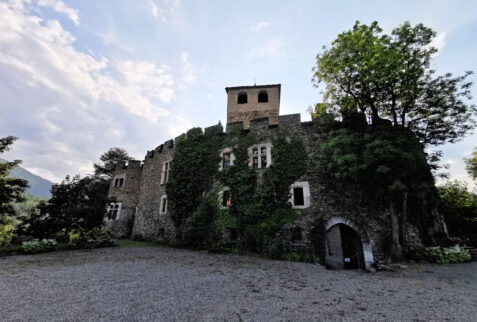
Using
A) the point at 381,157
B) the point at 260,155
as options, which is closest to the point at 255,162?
the point at 260,155

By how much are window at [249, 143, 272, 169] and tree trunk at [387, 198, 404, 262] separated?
679 cm

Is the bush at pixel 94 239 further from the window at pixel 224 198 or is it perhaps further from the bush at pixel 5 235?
the window at pixel 224 198

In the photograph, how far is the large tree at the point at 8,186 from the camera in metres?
10.6

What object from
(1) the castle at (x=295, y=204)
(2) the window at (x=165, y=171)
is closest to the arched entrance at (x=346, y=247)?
(1) the castle at (x=295, y=204)

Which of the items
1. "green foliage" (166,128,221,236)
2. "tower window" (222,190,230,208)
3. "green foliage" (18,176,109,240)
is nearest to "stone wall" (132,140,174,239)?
"green foliage" (166,128,221,236)

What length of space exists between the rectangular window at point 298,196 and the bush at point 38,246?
13.4 meters

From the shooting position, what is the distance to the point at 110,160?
29234 millimetres

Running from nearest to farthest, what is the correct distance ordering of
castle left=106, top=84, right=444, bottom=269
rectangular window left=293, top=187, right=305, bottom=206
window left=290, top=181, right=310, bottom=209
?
1. castle left=106, top=84, right=444, bottom=269
2. window left=290, top=181, right=310, bottom=209
3. rectangular window left=293, top=187, right=305, bottom=206

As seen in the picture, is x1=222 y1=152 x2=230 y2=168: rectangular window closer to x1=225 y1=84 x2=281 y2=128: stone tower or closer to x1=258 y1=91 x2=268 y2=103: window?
x1=225 y1=84 x2=281 y2=128: stone tower

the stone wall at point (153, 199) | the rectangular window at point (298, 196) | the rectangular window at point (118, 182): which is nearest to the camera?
the rectangular window at point (298, 196)

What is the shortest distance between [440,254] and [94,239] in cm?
1863

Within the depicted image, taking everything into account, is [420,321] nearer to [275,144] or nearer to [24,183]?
[275,144]

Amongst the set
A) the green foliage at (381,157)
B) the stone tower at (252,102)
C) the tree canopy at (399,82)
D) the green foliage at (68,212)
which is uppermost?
the stone tower at (252,102)

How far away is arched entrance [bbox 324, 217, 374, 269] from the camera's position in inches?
401
